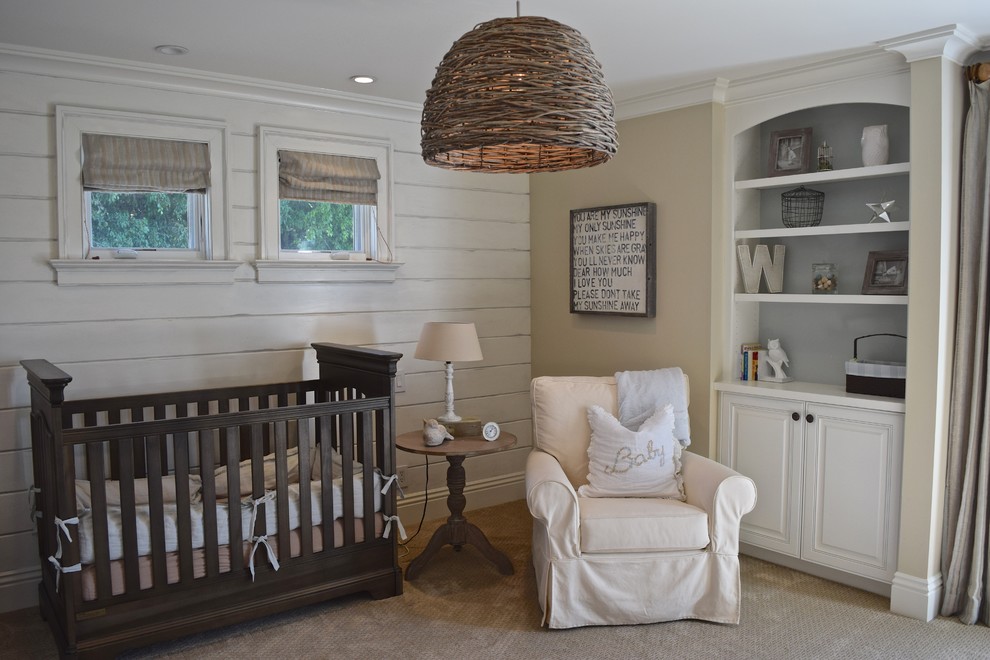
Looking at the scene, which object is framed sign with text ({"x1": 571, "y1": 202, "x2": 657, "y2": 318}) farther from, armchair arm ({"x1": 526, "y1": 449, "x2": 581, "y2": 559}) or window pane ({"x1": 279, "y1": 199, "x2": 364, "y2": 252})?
armchair arm ({"x1": 526, "y1": 449, "x2": 581, "y2": 559})

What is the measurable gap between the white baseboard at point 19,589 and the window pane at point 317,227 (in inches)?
70.4

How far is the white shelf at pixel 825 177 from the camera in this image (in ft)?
10.6

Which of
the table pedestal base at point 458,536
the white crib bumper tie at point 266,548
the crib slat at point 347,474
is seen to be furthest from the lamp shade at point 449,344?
the white crib bumper tie at point 266,548

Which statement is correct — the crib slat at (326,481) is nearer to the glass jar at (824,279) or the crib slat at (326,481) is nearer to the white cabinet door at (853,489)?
the white cabinet door at (853,489)

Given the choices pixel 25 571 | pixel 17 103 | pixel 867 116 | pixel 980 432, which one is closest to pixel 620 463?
pixel 980 432

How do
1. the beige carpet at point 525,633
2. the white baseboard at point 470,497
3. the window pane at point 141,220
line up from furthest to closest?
1. the white baseboard at point 470,497
2. the window pane at point 141,220
3. the beige carpet at point 525,633

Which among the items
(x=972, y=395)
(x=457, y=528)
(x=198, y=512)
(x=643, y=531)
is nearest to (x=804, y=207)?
(x=972, y=395)

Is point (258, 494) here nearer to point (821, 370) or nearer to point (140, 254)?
point (140, 254)

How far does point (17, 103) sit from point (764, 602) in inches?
143

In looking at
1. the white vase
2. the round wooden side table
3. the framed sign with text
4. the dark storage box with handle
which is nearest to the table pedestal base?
the round wooden side table

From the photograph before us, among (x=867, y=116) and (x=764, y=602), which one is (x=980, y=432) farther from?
(x=867, y=116)

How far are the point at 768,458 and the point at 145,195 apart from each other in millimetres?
3066

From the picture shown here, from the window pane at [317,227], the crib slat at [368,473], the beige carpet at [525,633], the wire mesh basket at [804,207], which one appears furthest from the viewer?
the window pane at [317,227]

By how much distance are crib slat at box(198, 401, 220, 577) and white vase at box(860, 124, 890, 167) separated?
9.51ft
